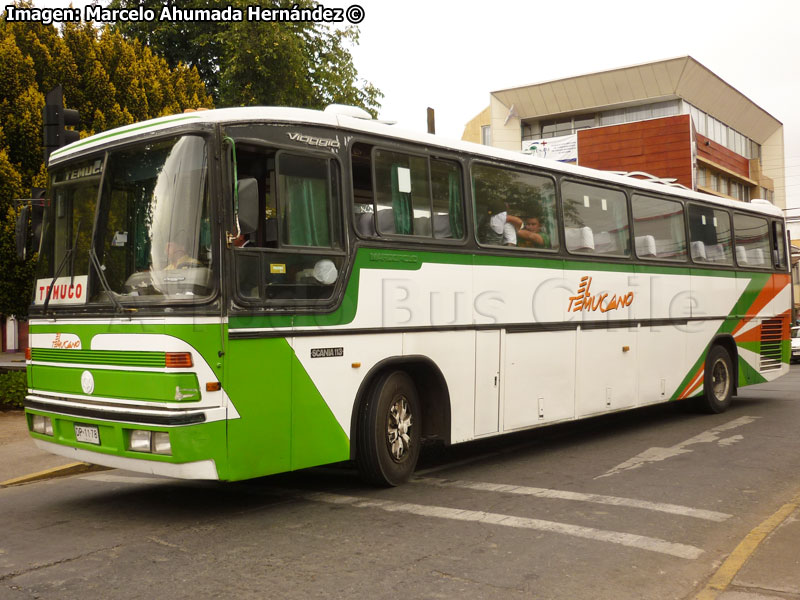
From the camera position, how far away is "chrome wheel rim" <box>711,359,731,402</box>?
13203mm

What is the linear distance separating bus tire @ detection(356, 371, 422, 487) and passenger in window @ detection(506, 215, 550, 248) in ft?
7.42

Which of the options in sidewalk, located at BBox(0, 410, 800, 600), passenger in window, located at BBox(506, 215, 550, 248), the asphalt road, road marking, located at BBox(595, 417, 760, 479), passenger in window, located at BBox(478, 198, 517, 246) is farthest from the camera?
passenger in window, located at BBox(506, 215, 550, 248)

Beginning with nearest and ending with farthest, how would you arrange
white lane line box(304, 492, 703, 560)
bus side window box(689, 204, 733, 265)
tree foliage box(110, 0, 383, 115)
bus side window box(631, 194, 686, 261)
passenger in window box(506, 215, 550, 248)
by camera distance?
white lane line box(304, 492, 703, 560) → passenger in window box(506, 215, 550, 248) → bus side window box(631, 194, 686, 261) → bus side window box(689, 204, 733, 265) → tree foliage box(110, 0, 383, 115)

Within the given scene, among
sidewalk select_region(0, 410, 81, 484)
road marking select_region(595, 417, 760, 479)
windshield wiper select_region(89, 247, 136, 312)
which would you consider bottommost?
road marking select_region(595, 417, 760, 479)

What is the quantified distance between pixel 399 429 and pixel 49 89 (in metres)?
12.2

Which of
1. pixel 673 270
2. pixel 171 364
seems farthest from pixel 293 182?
pixel 673 270

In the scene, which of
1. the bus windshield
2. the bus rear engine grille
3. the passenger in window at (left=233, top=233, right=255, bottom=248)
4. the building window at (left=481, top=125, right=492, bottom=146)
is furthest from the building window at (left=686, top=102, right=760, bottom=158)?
the bus windshield

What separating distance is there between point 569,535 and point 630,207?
245 inches

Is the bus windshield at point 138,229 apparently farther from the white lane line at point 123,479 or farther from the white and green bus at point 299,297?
the white lane line at point 123,479

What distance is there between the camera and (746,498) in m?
7.26

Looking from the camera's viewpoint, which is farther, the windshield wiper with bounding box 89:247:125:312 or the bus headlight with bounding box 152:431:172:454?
the windshield wiper with bounding box 89:247:125:312

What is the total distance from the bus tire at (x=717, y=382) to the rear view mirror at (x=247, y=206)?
8.66m

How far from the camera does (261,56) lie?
2375cm

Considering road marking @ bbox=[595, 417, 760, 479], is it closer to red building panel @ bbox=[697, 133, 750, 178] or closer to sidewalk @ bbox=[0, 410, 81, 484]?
sidewalk @ bbox=[0, 410, 81, 484]
